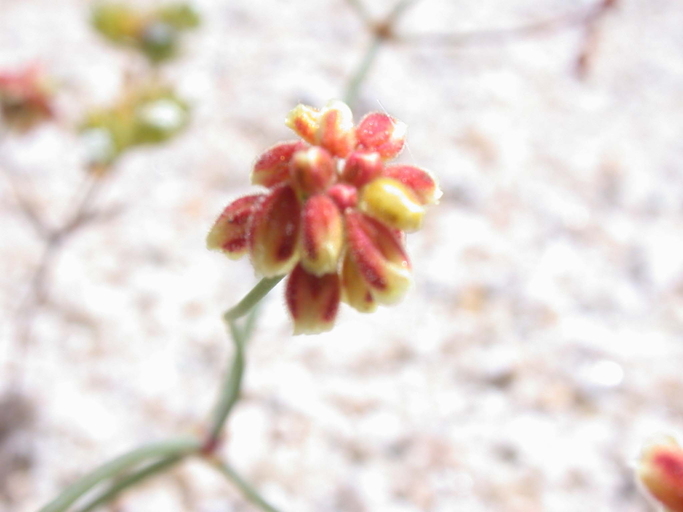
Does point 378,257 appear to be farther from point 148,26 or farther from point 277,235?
point 148,26

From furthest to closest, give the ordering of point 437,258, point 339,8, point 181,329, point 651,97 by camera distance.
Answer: point 339,8
point 651,97
point 437,258
point 181,329

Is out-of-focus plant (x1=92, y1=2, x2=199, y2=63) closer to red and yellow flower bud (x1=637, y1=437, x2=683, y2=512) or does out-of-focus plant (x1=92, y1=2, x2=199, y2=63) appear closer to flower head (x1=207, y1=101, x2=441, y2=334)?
flower head (x1=207, y1=101, x2=441, y2=334)

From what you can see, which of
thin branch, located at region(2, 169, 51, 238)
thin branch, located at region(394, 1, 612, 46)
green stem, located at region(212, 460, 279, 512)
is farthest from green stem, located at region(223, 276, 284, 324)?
thin branch, located at region(394, 1, 612, 46)

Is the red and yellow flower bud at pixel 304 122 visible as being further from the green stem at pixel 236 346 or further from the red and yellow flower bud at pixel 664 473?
the red and yellow flower bud at pixel 664 473

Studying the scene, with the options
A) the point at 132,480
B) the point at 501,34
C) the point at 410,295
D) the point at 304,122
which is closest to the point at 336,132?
the point at 304,122

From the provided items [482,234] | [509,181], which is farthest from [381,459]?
[509,181]

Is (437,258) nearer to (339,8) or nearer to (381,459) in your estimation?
(381,459)
